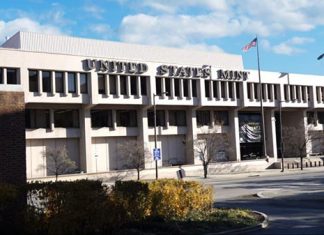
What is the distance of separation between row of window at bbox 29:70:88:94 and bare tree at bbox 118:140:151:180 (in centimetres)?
711

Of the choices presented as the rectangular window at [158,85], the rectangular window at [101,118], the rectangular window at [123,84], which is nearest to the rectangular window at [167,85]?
the rectangular window at [158,85]

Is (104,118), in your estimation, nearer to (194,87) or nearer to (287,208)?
(194,87)

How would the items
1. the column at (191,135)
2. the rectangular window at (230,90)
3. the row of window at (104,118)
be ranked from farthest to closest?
1. the rectangular window at (230,90)
2. the column at (191,135)
3. the row of window at (104,118)

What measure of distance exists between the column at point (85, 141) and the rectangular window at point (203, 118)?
1679cm

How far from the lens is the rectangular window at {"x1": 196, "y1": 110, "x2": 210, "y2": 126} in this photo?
69625 millimetres

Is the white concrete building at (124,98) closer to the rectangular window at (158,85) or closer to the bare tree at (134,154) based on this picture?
the rectangular window at (158,85)

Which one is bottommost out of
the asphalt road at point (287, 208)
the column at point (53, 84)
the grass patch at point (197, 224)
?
the asphalt road at point (287, 208)

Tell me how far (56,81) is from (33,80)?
96.4 inches

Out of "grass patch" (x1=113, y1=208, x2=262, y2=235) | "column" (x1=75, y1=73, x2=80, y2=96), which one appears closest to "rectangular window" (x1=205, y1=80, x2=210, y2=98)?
"column" (x1=75, y1=73, x2=80, y2=96)

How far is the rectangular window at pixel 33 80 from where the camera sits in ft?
175

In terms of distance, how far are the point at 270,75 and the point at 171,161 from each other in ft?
68.2

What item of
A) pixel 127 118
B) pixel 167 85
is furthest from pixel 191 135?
pixel 127 118

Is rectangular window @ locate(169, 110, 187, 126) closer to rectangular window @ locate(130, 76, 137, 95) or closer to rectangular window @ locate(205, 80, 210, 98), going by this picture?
rectangular window @ locate(205, 80, 210, 98)

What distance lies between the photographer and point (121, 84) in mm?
60344
